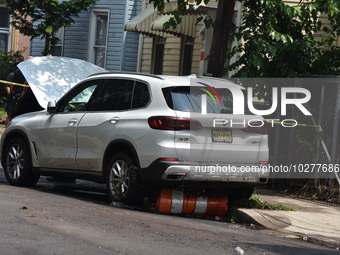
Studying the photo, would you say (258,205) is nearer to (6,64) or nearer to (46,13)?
(46,13)

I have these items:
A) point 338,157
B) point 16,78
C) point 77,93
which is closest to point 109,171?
point 77,93

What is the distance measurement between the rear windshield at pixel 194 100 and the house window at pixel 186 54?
14064mm

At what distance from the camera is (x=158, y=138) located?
1070cm

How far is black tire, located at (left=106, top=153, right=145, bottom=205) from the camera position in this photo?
36.1ft

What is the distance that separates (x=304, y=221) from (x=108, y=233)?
10.8 ft

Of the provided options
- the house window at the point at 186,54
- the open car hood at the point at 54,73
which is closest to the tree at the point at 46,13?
the house window at the point at 186,54

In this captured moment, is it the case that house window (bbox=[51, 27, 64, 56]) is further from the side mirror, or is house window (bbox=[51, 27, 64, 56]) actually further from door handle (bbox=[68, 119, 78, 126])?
door handle (bbox=[68, 119, 78, 126])

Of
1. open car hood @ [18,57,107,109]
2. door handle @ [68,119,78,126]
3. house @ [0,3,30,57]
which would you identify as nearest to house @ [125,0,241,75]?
open car hood @ [18,57,107,109]

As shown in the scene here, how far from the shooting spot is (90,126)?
11.9 meters

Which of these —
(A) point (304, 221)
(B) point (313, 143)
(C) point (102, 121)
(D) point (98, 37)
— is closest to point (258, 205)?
(A) point (304, 221)

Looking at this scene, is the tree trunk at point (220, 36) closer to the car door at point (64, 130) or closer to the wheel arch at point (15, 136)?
the car door at point (64, 130)

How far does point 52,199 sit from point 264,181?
274cm

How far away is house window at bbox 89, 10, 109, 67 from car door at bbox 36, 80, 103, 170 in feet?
54.8

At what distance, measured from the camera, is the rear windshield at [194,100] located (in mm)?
10922
